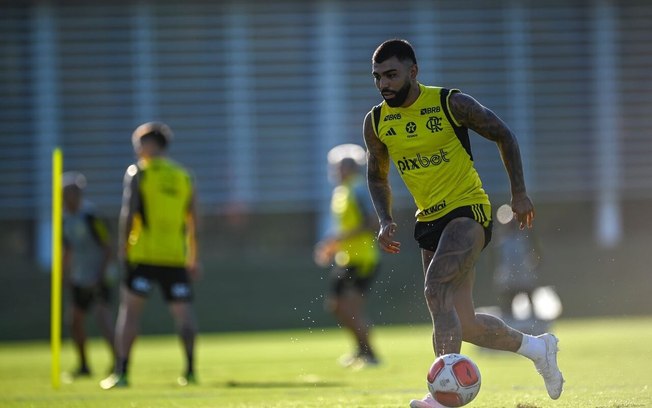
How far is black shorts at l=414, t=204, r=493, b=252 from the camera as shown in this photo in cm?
719

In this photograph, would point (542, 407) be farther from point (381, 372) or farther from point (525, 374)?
point (381, 372)

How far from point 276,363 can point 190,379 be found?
294 centimetres

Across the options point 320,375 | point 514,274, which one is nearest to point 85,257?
point 320,375

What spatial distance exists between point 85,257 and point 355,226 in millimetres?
2761

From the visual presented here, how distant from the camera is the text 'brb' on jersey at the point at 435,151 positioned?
7.16m

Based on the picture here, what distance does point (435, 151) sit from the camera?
7199mm

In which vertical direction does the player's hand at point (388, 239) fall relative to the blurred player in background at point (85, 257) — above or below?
above

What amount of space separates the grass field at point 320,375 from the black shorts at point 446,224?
1.00m

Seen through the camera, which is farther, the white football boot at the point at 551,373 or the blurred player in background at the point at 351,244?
the blurred player in background at the point at 351,244

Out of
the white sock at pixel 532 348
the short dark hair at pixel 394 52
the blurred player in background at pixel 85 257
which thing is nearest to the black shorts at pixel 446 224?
the white sock at pixel 532 348

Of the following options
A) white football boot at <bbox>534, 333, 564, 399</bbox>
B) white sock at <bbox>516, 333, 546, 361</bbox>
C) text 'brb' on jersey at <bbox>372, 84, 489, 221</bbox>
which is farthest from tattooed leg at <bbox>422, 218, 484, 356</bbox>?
white football boot at <bbox>534, 333, 564, 399</bbox>

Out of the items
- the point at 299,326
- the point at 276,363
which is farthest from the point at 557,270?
the point at 276,363

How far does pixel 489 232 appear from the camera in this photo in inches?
287

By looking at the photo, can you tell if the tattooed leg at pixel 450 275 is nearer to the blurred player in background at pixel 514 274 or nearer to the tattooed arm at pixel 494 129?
the tattooed arm at pixel 494 129
